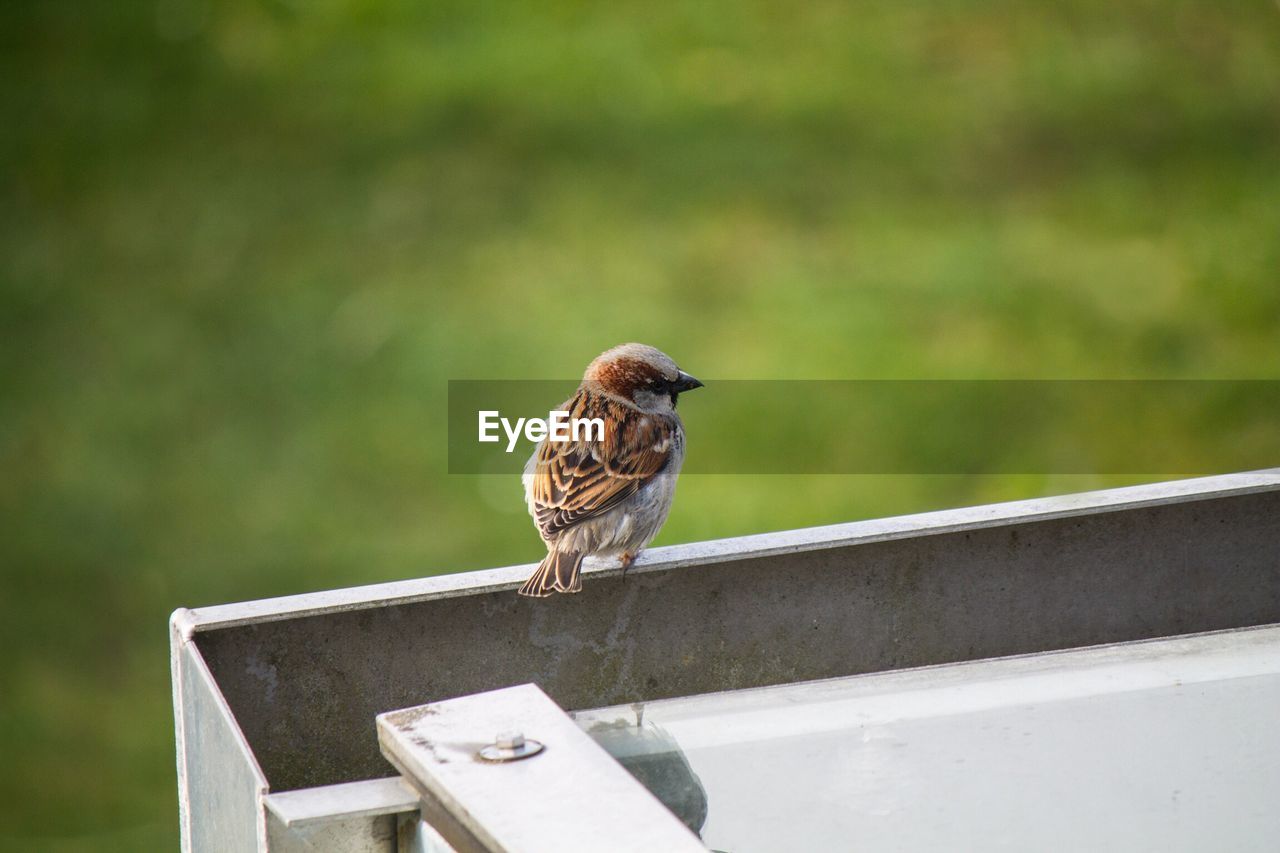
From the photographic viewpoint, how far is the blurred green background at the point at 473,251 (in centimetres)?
468

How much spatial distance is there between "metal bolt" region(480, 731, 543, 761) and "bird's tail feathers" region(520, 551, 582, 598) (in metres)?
0.54

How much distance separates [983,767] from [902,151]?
215 inches

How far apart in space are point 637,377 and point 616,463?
0.21m

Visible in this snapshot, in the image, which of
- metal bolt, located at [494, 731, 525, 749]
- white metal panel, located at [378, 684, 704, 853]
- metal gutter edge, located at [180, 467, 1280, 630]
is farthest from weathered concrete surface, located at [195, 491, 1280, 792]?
metal bolt, located at [494, 731, 525, 749]

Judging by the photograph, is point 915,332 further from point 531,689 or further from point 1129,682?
point 531,689

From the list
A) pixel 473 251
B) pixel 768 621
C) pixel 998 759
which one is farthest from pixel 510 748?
pixel 473 251

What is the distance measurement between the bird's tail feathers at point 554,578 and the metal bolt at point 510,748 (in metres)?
0.54

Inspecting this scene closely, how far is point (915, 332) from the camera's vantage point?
5.68 metres

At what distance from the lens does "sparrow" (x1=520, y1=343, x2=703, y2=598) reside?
8.78 feet

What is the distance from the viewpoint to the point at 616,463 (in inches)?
111

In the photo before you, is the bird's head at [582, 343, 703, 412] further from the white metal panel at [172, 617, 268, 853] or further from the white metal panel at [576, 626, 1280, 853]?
the white metal panel at [172, 617, 268, 853]

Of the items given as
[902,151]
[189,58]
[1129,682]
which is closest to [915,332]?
[902,151]

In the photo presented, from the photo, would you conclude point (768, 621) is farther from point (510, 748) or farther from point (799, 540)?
point (510, 748)

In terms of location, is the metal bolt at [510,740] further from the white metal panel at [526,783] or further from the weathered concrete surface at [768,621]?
the weathered concrete surface at [768,621]
